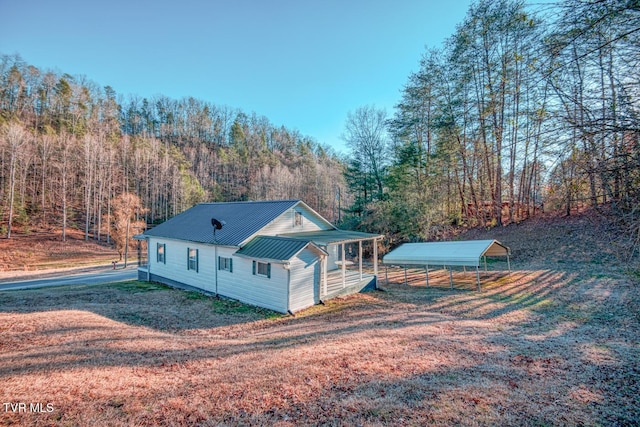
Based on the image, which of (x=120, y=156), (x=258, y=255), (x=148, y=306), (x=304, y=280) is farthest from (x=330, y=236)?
(x=120, y=156)

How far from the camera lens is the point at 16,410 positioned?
3.78 meters

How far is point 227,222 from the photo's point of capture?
14.6 m

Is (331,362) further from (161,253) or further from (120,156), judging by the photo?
(120,156)

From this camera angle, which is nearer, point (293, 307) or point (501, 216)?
point (293, 307)

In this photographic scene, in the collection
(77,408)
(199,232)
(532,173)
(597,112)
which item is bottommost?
(77,408)

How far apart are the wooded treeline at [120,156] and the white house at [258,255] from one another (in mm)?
17818

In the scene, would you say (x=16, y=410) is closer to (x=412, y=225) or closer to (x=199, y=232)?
(x=199, y=232)

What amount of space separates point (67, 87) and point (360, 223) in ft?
201

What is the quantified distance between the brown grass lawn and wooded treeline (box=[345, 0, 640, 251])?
3199mm

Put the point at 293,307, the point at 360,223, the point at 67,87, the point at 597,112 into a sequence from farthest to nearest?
the point at 67,87
the point at 360,223
the point at 293,307
the point at 597,112

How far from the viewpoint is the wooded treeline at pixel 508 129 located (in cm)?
326

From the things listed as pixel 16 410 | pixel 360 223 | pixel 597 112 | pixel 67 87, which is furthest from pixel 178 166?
pixel 597 112
